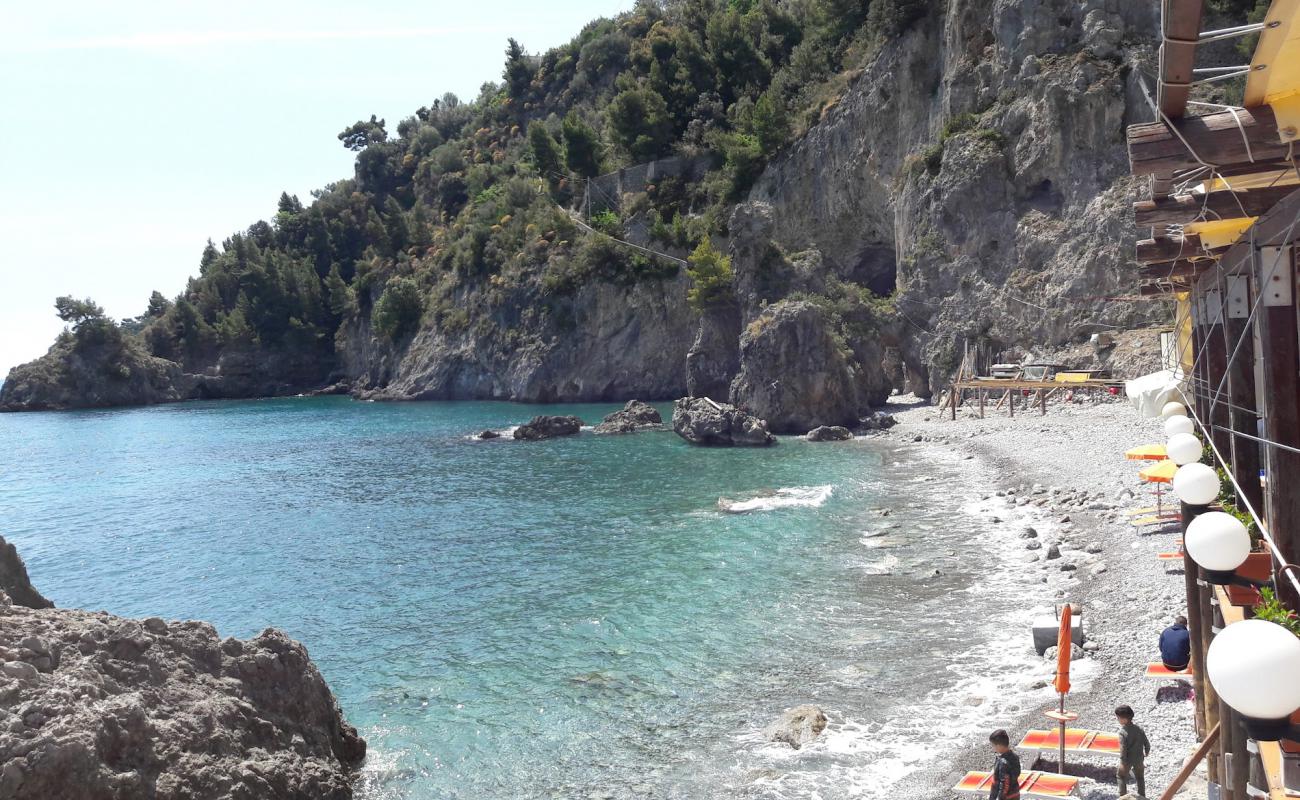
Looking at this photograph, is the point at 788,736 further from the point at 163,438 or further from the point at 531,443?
the point at 163,438

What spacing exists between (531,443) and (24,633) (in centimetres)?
3773

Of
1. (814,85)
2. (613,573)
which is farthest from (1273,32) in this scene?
(814,85)

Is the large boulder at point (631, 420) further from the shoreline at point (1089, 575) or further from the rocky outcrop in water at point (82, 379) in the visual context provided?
the rocky outcrop in water at point (82, 379)

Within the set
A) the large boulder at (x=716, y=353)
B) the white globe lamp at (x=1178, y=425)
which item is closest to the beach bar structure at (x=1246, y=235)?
the white globe lamp at (x=1178, y=425)

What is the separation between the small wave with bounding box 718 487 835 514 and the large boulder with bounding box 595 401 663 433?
20736mm

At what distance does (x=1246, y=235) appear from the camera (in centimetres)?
718

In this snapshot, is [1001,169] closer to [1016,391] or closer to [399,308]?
[1016,391]

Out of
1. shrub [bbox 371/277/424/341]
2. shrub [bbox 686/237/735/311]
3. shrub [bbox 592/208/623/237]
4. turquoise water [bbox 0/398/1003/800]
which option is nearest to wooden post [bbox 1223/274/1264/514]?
turquoise water [bbox 0/398/1003/800]

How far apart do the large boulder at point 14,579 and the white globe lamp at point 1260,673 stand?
541 inches

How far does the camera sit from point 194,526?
3103cm

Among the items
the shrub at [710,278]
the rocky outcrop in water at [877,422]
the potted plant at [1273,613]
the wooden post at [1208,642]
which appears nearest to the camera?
the potted plant at [1273,613]

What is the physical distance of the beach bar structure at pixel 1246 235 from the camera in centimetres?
443

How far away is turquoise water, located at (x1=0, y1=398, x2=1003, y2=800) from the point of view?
12523 mm

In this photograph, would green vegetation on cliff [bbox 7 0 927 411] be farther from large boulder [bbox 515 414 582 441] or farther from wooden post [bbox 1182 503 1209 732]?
wooden post [bbox 1182 503 1209 732]
